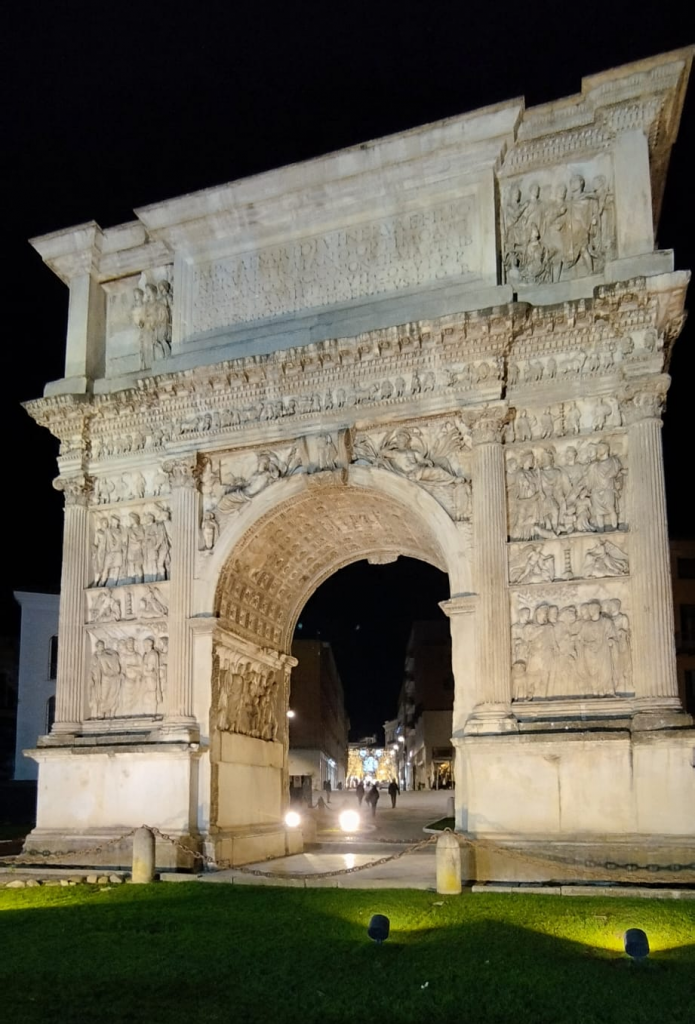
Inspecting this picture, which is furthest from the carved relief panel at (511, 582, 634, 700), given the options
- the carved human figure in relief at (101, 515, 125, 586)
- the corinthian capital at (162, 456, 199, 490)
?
the carved human figure in relief at (101, 515, 125, 586)

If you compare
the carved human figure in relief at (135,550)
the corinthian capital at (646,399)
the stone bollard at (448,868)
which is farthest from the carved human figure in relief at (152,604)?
the corinthian capital at (646,399)

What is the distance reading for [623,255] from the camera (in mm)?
15477

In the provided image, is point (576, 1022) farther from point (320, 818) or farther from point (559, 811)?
point (320, 818)

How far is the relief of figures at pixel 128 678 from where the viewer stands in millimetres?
17406

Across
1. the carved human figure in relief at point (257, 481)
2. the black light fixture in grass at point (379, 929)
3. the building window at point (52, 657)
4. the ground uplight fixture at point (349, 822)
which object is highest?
the carved human figure in relief at point (257, 481)

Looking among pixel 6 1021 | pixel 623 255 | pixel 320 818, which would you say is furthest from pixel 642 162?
pixel 320 818

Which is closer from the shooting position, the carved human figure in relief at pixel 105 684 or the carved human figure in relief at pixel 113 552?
the carved human figure in relief at pixel 105 684

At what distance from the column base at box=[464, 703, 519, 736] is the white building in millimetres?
27486

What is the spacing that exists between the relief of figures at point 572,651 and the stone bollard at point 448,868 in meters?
2.83

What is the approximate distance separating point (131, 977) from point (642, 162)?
43.8 ft

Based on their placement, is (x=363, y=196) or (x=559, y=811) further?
(x=363, y=196)

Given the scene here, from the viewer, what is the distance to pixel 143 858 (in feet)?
48.2

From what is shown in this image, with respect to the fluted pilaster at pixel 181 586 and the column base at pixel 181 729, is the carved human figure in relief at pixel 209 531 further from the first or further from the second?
the column base at pixel 181 729

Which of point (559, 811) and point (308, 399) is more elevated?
point (308, 399)
